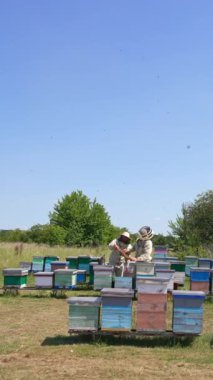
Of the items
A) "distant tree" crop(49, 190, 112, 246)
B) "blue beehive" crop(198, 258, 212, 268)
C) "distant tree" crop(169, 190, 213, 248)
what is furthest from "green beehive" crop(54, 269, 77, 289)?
"distant tree" crop(49, 190, 112, 246)

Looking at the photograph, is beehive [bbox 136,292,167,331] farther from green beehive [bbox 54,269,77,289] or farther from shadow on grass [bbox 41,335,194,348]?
green beehive [bbox 54,269,77,289]

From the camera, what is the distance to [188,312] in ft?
23.2

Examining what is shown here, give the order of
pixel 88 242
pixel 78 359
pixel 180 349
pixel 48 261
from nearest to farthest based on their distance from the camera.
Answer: pixel 78 359, pixel 180 349, pixel 48 261, pixel 88 242

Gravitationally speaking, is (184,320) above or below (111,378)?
above

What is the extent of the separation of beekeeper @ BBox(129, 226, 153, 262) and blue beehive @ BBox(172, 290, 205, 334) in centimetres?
438

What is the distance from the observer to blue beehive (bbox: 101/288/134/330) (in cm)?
711

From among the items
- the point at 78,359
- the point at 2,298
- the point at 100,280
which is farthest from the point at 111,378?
the point at 2,298

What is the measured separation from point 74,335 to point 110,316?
102 cm

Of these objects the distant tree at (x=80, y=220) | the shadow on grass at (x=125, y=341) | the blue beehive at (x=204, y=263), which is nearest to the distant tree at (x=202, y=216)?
the distant tree at (x=80, y=220)

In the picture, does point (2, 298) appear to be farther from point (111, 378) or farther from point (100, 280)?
point (111, 378)

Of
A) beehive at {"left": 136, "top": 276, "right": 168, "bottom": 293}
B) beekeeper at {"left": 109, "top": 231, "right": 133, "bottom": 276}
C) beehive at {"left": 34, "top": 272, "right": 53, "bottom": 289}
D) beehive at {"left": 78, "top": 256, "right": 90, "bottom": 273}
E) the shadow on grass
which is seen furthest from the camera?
beehive at {"left": 78, "top": 256, "right": 90, "bottom": 273}

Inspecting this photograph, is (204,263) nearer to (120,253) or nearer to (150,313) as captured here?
(120,253)

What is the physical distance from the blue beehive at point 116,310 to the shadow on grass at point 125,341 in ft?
1.06

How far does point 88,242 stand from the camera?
139 ft
